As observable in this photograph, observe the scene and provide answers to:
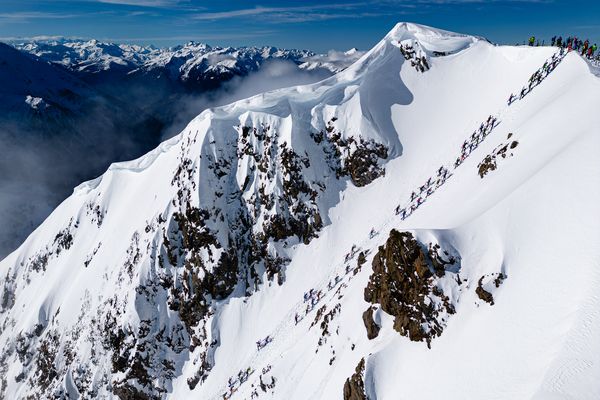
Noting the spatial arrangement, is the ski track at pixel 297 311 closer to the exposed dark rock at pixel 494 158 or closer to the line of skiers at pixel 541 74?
the line of skiers at pixel 541 74

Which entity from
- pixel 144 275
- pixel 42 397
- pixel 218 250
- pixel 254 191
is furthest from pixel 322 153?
pixel 42 397

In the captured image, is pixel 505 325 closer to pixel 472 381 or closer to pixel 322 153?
pixel 472 381

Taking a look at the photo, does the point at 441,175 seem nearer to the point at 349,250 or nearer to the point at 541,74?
the point at 349,250

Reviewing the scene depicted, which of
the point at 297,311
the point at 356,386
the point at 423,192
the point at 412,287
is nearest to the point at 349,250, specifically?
the point at 297,311

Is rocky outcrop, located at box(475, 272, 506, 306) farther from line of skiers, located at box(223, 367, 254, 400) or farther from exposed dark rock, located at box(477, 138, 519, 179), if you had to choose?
line of skiers, located at box(223, 367, 254, 400)

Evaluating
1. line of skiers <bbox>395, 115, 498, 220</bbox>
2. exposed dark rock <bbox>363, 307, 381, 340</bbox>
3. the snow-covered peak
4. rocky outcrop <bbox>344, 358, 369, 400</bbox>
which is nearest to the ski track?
line of skiers <bbox>395, 115, 498, 220</bbox>

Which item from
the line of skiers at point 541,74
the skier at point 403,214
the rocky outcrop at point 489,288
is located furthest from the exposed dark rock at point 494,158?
the line of skiers at point 541,74
